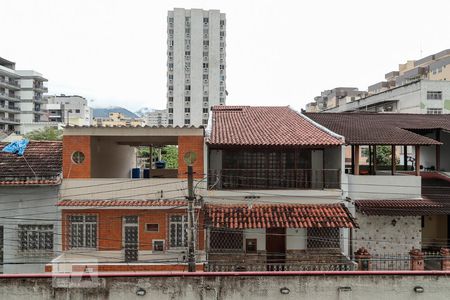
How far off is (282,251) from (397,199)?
562 cm

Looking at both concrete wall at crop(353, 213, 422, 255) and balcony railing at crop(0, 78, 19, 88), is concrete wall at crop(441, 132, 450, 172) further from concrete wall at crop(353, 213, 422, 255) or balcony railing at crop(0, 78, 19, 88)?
balcony railing at crop(0, 78, 19, 88)

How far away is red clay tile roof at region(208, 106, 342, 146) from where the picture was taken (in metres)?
17.0

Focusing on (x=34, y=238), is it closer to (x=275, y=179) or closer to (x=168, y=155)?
(x=275, y=179)

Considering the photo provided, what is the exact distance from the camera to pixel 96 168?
19547 mm

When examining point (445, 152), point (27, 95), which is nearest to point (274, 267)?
point (445, 152)

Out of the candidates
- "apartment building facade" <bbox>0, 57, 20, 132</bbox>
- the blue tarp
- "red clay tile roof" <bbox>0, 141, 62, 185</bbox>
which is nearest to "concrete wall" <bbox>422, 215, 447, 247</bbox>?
"red clay tile roof" <bbox>0, 141, 62, 185</bbox>

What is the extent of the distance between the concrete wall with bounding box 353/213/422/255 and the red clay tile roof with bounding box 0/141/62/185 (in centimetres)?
1335

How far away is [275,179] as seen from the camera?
18219 millimetres

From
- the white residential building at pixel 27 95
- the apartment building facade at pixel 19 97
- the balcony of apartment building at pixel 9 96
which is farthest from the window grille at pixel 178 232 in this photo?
the white residential building at pixel 27 95

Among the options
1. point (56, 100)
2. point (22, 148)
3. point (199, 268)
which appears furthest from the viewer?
point (56, 100)

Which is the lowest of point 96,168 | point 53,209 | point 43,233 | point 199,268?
point 199,268

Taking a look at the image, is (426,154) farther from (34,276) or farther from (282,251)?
(34,276)

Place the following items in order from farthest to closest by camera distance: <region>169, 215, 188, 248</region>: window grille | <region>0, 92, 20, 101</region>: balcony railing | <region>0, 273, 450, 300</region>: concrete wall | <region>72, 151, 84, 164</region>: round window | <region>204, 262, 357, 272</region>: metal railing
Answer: <region>0, 92, 20, 101</region>: balcony railing, <region>72, 151, 84, 164</region>: round window, <region>169, 215, 188, 248</region>: window grille, <region>204, 262, 357, 272</region>: metal railing, <region>0, 273, 450, 300</region>: concrete wall

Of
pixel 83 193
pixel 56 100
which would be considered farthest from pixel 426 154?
pixel 56 100
